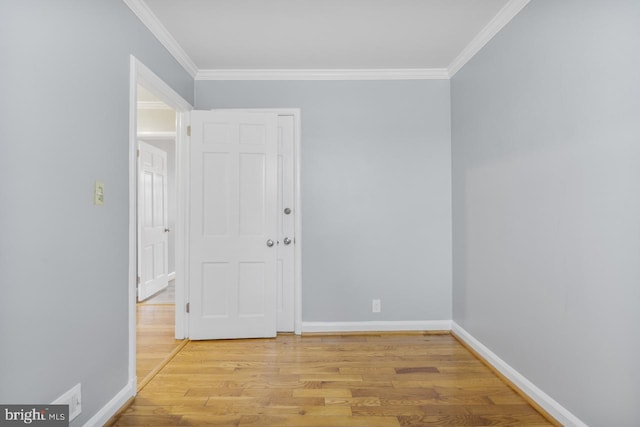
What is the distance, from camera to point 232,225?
3174mm

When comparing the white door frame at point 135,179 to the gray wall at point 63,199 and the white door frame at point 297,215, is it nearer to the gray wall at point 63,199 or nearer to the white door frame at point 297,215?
the gray wall at point 63,199

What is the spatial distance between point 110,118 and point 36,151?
0.59 metres

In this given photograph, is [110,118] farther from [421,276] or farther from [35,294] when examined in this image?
[421,276]

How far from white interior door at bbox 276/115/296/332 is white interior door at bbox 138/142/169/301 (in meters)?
2.32

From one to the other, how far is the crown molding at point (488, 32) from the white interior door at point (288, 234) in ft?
5.25

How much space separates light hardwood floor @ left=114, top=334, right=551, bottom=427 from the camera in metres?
1.98

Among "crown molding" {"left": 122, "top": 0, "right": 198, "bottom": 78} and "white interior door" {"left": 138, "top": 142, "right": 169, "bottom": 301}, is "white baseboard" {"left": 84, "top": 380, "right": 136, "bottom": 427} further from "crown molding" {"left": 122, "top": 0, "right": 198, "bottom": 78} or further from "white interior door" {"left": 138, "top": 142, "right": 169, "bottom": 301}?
"white interior door" {"left": 138, "top": 142, "right": 169, "bottom": 301}

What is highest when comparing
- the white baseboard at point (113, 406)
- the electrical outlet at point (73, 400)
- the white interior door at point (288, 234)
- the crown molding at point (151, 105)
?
the crown molding at point (151, 105)

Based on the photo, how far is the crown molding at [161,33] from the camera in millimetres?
2207

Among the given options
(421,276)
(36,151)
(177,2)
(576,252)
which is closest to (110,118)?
(36,151)

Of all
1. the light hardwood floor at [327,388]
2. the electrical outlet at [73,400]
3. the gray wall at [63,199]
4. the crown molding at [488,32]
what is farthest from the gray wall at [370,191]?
the electrical outlet at [73,400]

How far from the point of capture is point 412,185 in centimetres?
339

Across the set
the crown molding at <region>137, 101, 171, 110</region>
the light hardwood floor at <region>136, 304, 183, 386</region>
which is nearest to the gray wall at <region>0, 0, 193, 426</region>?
the light hardwood floor at <region>136, 304, 183, 386</region>

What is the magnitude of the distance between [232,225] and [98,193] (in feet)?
4.63
